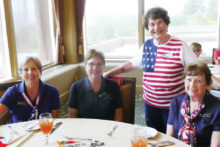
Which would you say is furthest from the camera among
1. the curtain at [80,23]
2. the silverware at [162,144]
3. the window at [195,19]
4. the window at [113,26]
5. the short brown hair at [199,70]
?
the window at [113,26]

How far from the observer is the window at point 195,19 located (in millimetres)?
4301

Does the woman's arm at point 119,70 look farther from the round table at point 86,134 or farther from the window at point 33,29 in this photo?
the window at point 33,29

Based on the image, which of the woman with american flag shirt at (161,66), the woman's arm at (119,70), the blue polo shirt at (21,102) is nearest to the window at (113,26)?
the woman's arm at (119,70)

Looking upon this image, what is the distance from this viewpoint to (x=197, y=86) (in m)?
1.47

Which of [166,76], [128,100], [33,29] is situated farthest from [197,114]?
[33,29]

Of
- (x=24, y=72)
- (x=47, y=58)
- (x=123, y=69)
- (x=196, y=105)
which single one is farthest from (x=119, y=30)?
(x=196, y=105)

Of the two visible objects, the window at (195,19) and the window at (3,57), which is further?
the window at (195,19)

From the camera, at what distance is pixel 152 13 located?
1.92 metres

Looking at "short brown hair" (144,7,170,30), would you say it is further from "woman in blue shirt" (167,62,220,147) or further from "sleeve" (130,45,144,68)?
"woman in blue shirt" (167,62,220,147)

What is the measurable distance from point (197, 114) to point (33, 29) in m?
3.06

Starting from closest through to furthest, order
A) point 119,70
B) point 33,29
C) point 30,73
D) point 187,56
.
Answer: point 187,56 → point 30,73 → point 119,70 → point 33,29

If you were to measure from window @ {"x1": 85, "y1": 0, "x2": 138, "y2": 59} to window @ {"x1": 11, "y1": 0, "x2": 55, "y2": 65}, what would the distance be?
88cm

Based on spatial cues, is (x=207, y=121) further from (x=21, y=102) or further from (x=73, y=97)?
(x=21, y=102)

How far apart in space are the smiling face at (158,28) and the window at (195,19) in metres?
2.58
